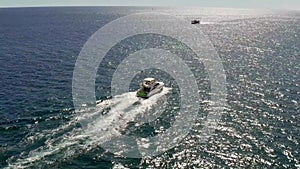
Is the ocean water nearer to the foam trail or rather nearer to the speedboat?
the foam trail

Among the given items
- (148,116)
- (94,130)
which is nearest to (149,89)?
(148,116)

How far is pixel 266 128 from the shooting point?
64375 millimetres

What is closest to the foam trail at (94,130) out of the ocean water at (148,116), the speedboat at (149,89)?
the ocean water at (148,116)

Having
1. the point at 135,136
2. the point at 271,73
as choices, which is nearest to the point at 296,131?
the point at 135,136

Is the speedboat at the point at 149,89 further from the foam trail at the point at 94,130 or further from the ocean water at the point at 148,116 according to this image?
the ocean water at the point at 148,116

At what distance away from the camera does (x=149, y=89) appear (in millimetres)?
81812

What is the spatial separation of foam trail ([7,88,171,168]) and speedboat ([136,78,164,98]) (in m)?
1.51

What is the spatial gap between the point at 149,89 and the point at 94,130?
2645 centimetres

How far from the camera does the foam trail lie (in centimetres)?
→ 4967

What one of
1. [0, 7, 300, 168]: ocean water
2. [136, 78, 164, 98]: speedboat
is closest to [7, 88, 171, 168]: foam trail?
[0, 7, 300, 168]: ocean water

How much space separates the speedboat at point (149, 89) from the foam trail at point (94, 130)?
1506 mm

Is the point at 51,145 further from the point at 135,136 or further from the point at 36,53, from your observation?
the point at 36,53

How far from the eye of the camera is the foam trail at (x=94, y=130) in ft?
163

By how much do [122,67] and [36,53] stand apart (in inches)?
1882
